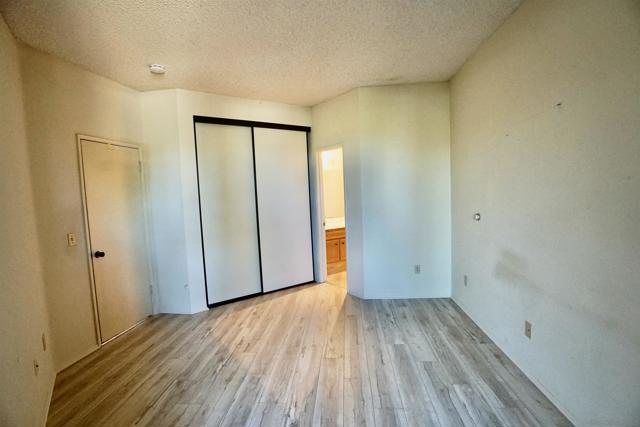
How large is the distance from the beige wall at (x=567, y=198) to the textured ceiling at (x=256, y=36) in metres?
0.46

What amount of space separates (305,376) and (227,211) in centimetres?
224

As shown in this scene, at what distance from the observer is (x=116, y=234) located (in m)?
2.93

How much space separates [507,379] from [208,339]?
2563 millimetres

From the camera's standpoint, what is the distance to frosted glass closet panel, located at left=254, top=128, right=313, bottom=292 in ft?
12.8

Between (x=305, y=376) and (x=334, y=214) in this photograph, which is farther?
(x=334, y=214)

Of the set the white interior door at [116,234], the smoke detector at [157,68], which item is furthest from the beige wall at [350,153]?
the white interior door at [116,234]

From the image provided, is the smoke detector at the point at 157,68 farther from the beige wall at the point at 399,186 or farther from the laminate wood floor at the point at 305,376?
the laminate wood floor at the point at 305,376

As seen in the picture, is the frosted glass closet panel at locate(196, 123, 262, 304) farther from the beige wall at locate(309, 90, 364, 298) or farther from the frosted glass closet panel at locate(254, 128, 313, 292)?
the beige wall at locate(309, 90, 364, 298)

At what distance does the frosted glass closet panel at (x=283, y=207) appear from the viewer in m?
3.92

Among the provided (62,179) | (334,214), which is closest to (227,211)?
(62,179)

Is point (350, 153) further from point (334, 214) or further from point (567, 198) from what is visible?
point (334, 214)

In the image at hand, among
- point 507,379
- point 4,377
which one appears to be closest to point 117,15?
point 4,377

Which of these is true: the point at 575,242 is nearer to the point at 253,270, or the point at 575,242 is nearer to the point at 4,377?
the point at 4,377

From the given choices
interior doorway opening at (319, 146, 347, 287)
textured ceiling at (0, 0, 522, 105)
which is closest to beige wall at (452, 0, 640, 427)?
textured ceiling at (0, 0, 522, 105)
